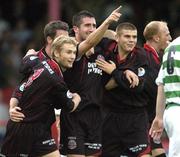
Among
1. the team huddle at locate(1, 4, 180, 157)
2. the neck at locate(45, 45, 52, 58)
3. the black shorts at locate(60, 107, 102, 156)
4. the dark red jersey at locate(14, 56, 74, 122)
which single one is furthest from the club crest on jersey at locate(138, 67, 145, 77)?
the dark red jersey at locate(14, 56, 74, 122)

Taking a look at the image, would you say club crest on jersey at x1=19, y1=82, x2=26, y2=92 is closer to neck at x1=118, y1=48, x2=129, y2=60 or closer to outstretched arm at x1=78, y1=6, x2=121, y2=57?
outstretched arm at x1=78, y1=6, x2=121, y2=57

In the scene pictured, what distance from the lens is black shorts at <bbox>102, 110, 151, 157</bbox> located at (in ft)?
36.0

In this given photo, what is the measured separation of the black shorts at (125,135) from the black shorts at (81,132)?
36cm

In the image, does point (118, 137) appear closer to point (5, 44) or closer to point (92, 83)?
point (92, 83)

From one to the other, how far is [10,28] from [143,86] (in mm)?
9210

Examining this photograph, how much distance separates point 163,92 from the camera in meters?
9.46

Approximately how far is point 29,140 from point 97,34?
4.68ft

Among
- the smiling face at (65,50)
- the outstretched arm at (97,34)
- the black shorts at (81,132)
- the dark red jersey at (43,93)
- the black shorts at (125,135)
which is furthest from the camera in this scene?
the black shorts at (125,135)

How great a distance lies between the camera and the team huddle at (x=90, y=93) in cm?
991

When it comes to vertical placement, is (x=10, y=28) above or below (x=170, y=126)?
above

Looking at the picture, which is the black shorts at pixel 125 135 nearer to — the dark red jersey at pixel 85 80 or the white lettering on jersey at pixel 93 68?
the dark red jersey at pixel 85 80

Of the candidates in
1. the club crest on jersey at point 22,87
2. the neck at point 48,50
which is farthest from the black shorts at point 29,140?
the neck at point 48,50

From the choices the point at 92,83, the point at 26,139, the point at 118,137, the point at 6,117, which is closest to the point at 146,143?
the point at 118,137

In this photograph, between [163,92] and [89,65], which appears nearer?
[163,92]
